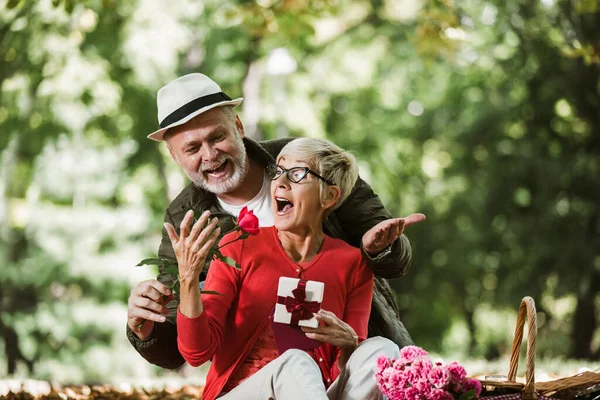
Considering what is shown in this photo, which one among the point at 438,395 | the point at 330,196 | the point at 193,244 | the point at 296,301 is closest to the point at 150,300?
the point at 193,244

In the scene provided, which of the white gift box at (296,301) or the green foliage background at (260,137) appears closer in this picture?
the white gift box at (296,301)

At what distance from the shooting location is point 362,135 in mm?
14844

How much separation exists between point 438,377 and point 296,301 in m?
0.55

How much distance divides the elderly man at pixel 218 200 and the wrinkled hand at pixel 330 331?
1.14 ft

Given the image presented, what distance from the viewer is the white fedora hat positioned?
347cm

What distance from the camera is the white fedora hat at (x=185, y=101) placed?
11.4 ft

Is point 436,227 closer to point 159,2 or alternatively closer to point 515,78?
point 515,78

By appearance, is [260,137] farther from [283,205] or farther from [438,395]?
[438,395]

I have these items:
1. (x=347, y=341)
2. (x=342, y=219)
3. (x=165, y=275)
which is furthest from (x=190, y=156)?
(x=347, y=341)

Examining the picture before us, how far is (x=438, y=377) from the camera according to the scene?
261cm

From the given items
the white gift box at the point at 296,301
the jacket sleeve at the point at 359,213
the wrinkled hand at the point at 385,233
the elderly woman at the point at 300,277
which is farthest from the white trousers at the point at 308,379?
the jacket sleeve at the point at 359,213

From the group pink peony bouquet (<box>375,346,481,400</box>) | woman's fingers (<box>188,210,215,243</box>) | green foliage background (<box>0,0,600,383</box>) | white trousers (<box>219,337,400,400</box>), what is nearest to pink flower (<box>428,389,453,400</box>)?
pink peony bouquet (<box>375,346,481,400</box>)

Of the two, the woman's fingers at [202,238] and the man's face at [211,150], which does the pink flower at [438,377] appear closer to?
the woman's fingers at [202,238]

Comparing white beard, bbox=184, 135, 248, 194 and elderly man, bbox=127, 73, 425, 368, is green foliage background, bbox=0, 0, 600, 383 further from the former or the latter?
white beard, bbox=184, 135, 248, 194
